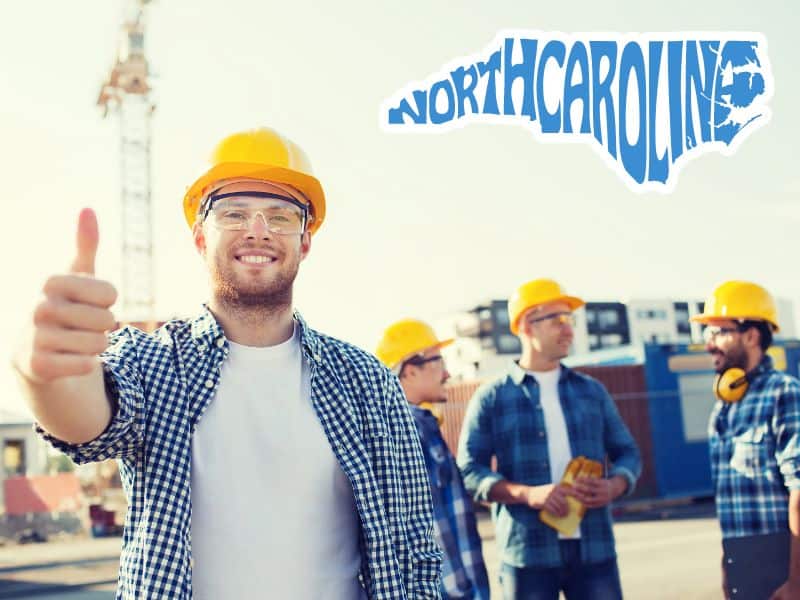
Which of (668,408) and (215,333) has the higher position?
(215,333)

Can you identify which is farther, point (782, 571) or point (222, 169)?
point (782, 571)

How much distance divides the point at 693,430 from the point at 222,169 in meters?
19.0

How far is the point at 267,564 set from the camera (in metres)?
1.87

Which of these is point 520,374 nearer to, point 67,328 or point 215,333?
point 215,333

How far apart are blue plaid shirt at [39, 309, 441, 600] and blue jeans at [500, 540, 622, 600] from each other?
72.8 inches

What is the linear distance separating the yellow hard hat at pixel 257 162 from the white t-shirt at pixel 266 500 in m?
0.54

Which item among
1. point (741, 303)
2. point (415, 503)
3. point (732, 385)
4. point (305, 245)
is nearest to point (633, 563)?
point (741, 303)

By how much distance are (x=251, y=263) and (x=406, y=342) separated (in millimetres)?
2482

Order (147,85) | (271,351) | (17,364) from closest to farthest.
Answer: (17,364) < (271,351) < (147,85)

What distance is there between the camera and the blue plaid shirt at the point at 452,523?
→ 11.8ft

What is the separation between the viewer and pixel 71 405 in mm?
1522

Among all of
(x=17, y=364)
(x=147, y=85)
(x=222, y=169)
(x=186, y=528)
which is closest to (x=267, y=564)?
(x=186, y=528)

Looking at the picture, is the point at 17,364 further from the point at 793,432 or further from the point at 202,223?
the point at 793,432

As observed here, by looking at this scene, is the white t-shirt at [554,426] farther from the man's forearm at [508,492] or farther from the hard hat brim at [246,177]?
the hard hat brim at [246,177]
